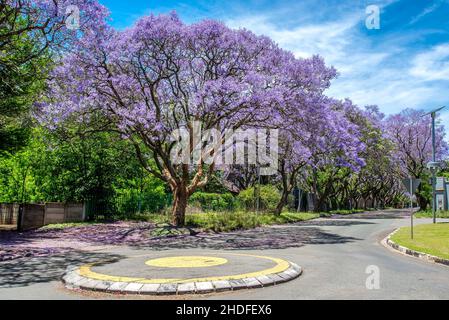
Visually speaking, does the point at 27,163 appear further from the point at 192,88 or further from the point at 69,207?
the point at 192,88

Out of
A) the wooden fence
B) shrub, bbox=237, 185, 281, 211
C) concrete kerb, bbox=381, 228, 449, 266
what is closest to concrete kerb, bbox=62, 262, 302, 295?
concrete kerb, bbox=381, 228, 449, 266

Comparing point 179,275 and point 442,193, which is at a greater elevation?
point 442,193

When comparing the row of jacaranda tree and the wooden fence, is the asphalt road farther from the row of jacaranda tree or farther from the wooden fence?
the wooden fence

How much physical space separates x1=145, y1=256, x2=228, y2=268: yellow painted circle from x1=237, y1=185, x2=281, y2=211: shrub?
22.0m

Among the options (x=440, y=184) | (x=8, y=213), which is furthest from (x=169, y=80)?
(x=440, y=184)

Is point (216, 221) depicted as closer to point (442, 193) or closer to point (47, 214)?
point (47, 214)

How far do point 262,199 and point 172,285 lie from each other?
27.6m

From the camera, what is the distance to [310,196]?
2299 inches

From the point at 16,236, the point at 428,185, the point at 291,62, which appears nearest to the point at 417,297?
the point at 291,62

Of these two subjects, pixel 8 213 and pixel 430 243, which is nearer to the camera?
pixel 430 243

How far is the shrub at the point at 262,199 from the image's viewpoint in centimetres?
3338

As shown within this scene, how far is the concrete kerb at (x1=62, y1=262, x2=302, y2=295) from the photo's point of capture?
707 centimetres

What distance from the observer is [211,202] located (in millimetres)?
34969
